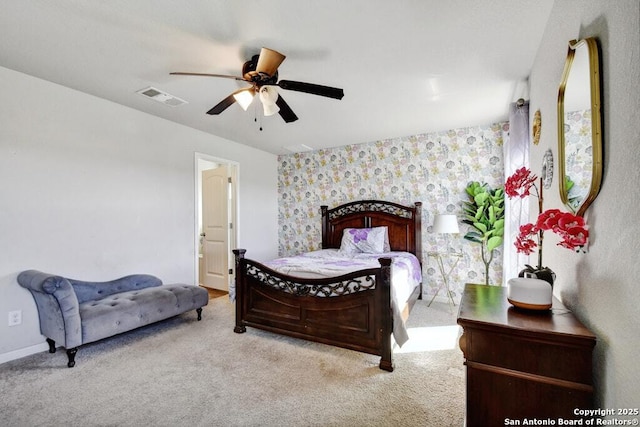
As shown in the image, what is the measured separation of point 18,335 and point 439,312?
4.33 metres

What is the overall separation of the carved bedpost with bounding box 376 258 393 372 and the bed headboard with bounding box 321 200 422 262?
6.90 feet

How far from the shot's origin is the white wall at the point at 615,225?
826 mm

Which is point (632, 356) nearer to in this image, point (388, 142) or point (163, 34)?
point (163, 34)

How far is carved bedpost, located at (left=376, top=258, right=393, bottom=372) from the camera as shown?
89.6 inches

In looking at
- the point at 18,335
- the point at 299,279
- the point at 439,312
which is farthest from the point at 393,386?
the point at 18,335

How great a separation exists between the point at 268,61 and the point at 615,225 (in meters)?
1.97

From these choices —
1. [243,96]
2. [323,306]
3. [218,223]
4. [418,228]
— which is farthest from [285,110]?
[218,223]

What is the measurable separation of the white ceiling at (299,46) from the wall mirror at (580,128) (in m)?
0.78

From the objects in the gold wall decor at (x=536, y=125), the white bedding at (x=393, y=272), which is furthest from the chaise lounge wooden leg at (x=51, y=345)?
the gold wall decor at (x=536, y=125)

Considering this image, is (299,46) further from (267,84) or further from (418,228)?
(418,228)

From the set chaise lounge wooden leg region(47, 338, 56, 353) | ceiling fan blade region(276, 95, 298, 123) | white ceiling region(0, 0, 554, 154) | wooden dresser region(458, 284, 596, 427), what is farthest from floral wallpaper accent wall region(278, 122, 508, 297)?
chaise lounge wooden leg region(47, 338, 56, 353)

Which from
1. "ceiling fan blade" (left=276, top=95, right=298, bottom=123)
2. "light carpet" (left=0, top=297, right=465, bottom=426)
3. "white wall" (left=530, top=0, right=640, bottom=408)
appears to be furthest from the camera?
"ceiling fan blade" (left=276, top=95, right=298, bottom=123)

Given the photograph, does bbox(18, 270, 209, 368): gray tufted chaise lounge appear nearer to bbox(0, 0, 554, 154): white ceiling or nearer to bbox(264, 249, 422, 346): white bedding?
bbox(264, 249, 422, 346): white bedding

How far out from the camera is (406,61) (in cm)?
233
